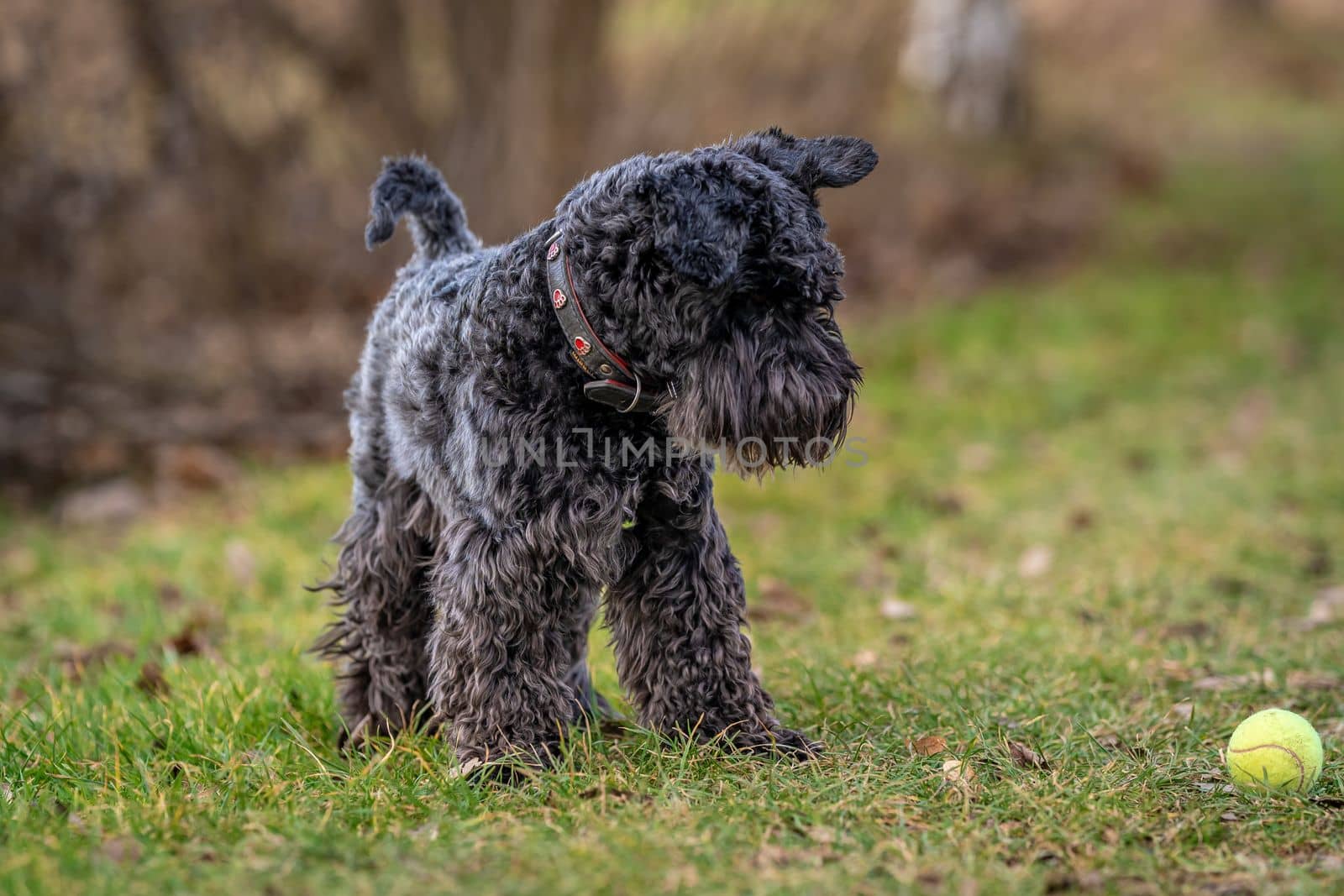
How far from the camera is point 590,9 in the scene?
9719mm

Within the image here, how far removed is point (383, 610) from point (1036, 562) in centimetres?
336

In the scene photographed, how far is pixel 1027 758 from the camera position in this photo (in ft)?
11.5

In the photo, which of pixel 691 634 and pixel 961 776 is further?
A: pixel 691 634

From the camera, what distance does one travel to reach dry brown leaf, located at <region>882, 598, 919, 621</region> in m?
5.32

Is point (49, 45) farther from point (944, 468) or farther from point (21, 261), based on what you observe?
point (944, 468)

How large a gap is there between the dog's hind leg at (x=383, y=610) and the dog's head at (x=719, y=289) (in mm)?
1021

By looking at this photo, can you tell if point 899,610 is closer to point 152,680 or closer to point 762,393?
point 762,393

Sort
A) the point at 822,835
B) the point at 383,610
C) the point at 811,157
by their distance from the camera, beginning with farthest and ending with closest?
1. the point at 383,610
2. the point at 811,157
3. the point at 822,835

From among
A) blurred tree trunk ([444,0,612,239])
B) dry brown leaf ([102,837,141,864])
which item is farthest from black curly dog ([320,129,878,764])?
blurred tree trunk ([444,0,612,239])

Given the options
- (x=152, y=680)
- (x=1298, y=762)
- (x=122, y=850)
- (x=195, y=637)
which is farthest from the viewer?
(x=195, y=637)

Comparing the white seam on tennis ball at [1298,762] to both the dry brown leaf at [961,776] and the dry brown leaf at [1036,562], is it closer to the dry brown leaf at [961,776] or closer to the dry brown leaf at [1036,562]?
the dry brown leaf at [961,776]

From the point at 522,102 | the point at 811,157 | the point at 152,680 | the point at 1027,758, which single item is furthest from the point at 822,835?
the point at 522,102

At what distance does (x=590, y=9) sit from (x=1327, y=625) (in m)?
7.08

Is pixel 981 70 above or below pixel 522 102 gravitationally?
above
